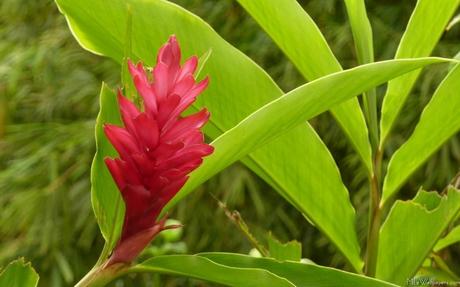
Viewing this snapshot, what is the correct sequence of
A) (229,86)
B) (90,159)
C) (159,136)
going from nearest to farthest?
(159,136) < (229,86) < (90,159)

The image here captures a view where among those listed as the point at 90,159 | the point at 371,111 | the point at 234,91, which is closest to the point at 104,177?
the point at 234,91

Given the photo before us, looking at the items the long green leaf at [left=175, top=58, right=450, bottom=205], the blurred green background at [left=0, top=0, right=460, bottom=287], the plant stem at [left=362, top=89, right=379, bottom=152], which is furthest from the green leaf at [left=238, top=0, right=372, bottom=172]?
the blurred green background at [left=0, top=0, right=460, bottom=287]

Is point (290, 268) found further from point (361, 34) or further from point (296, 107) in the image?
point (361, 34)

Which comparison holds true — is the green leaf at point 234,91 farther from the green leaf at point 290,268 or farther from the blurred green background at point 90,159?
the blurred green background at point 90,159

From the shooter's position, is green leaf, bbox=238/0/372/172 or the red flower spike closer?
the red flower spike

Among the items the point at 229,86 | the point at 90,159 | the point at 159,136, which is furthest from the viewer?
the point at 90,159

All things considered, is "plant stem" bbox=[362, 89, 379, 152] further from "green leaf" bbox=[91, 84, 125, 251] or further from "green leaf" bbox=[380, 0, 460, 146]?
"green leaf" bbox=[91, 84, 125, 251]
